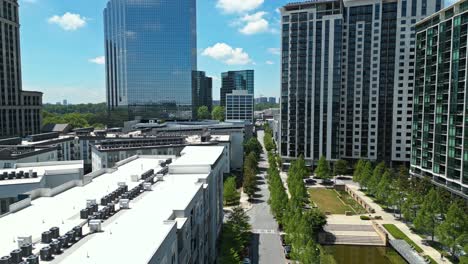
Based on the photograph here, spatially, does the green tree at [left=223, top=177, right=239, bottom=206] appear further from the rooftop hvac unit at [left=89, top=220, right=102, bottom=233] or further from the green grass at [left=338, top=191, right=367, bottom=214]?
the rooftop hvac unit at [left=89, top=220, right=102, bottom=233]

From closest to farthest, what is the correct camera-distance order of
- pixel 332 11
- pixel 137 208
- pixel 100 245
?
pixel 100 245
pixel 137 208
pixel 332 11

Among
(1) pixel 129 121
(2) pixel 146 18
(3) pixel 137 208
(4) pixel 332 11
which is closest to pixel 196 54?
(2) pixel 146 18

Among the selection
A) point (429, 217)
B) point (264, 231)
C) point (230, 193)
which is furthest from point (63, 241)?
point (429, 217)

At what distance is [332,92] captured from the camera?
3971 inches

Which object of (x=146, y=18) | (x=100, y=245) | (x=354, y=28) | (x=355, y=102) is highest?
(x=146, y=18)

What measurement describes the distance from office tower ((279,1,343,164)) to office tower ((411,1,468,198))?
79.6 ft

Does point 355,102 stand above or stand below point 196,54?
below

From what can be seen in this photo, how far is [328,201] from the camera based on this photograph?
76188 millimetres

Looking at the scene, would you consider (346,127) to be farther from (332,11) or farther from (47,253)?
(47,253)

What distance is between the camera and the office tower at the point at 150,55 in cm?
17075

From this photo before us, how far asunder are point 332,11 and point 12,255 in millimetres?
99032

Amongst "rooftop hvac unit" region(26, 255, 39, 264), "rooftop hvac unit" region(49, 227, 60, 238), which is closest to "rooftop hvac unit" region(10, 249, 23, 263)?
"rooftop hvac unit" region(26, 255, 39, 264)

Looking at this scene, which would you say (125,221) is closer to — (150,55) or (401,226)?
(401,226)

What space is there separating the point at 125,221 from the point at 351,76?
9069cm
